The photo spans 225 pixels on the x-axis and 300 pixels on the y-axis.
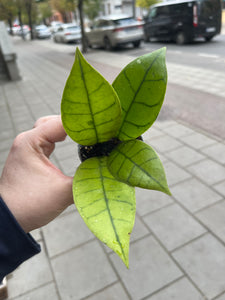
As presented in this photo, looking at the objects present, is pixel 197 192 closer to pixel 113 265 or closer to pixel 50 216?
pixel 113 265

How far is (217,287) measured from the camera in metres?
1.81

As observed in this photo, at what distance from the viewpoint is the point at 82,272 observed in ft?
6.56

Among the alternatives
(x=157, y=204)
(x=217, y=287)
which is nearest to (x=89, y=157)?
(x=217, y=287)

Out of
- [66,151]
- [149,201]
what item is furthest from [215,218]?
[66,151]

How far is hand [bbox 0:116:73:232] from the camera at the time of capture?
1.00 m

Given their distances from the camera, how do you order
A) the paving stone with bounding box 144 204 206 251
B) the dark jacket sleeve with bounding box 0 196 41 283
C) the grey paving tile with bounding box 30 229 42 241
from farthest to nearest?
the grey paving tile with bounding box 30 229 42 241, the paving stone with bounding box 144 204 206 251, the dark jacket sleeve with bounding box 0 196 41 283

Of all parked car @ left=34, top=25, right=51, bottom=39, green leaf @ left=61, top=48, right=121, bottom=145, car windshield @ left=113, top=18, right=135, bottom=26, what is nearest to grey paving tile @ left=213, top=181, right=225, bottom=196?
green leaf @ left=61, top=48, right=121, bottom=145

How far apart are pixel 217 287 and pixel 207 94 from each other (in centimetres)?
446

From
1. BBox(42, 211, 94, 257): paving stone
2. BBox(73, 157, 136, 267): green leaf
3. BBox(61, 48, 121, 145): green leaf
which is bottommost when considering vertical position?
BBox(42, 211, 94, 257): paving stone

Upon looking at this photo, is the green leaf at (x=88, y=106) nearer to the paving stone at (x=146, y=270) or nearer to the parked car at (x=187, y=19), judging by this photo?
the paving stone at (x=146, y=270)

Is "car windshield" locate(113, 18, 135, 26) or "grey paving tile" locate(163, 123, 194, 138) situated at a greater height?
"car windshield" locate(113, 18, 135, 26)

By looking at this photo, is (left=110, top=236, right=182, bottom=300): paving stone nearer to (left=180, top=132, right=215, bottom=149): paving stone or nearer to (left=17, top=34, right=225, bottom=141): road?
(left=180, top=132, right=215, bottom=149): paving stone

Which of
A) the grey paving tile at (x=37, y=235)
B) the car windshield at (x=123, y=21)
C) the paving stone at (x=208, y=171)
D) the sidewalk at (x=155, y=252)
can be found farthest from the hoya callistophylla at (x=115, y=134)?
the car windshield at (x=123, y=21)

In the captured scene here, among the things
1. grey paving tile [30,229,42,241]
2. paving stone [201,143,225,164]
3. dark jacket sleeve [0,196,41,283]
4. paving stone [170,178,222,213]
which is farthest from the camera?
paving stone [201,143,225,164]
